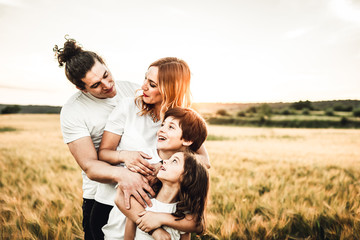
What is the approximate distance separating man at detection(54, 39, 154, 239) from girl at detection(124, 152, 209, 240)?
0.13m

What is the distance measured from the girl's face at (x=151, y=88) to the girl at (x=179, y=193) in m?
0.59

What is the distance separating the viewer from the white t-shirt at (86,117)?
7.01 ft

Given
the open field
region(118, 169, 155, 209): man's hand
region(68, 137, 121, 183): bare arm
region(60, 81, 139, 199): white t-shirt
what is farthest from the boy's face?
the open field

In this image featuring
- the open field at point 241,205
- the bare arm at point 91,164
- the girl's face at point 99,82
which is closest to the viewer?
the bare arm at point 91,164

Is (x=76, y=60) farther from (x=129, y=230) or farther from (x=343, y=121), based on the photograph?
(x=343, y=121)

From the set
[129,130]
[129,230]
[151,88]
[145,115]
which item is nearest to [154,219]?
[129,230]

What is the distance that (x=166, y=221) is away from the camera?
168 centimetres

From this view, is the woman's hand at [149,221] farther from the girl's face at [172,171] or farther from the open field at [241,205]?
the open field at [241,205]

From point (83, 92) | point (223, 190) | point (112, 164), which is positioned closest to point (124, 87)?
point (83, 92)

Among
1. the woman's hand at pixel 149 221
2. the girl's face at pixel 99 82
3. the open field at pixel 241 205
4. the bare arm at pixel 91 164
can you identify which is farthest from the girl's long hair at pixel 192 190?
the open field at pixel 241 205

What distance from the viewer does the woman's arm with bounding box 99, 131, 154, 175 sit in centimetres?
185

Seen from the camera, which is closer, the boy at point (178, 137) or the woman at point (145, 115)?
the boy at point (178, 137)

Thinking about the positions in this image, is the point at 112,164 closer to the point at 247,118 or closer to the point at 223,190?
the point at 223,190

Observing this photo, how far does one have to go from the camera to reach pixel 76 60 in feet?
7.79
